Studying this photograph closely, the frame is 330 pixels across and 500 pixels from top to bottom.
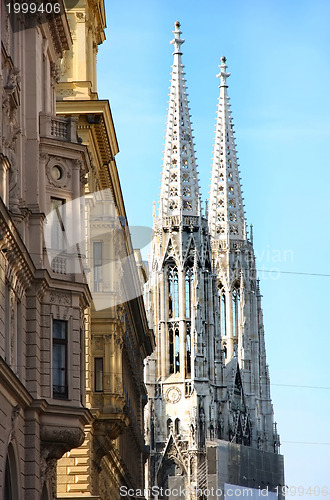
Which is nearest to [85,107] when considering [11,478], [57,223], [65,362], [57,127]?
[57,127]

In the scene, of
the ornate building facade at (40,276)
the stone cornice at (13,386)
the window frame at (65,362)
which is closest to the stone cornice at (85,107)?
the ornate building facade at (40,276)

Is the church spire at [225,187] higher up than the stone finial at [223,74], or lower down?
lower down

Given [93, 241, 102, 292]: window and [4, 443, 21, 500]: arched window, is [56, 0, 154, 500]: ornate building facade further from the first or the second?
[4, 443, 21, 500]: arched window

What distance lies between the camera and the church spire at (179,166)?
12500cm

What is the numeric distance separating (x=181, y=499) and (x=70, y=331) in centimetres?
8236

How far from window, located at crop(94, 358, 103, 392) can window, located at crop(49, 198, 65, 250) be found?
42.8 ft

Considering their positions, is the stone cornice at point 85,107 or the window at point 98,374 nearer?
the window at point 98,374

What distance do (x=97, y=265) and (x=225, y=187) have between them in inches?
3451

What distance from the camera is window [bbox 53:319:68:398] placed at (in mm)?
37750

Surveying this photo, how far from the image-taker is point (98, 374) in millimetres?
51688

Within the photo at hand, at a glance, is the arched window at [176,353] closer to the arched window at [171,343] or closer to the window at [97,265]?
Result: the arched window at [171,343]

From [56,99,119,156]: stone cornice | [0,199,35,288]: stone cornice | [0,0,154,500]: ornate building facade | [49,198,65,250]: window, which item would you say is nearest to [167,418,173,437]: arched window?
[56,99,119,156]: stone cornice

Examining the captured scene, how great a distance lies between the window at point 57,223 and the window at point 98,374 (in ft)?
42.8

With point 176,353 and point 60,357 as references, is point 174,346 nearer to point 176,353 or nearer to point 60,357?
point 176,353
